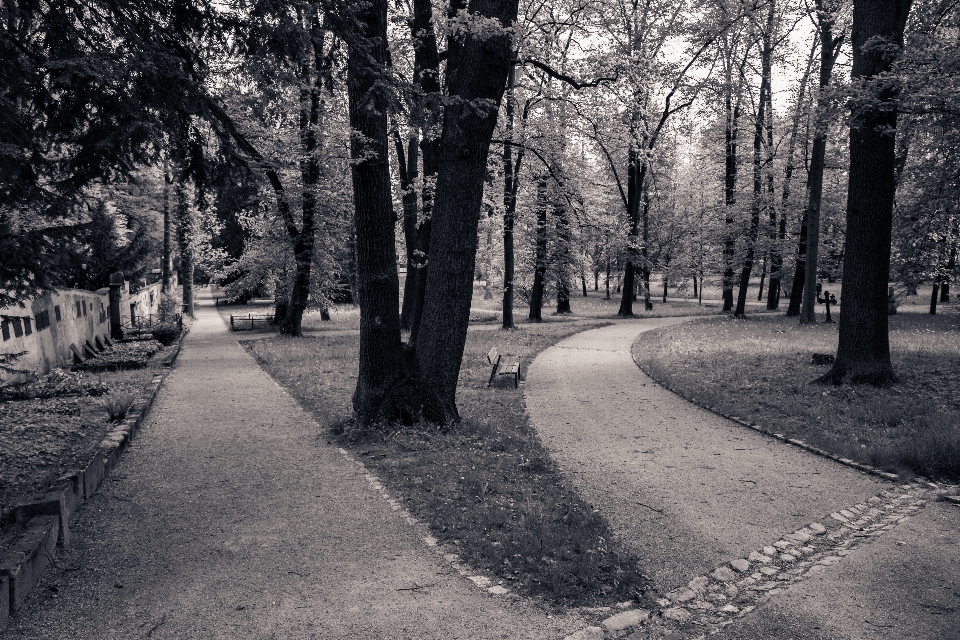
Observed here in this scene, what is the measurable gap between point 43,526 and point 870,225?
11.2 metres

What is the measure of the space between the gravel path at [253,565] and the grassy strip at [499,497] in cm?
26

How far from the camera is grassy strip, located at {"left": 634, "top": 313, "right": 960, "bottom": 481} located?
6.65 metres

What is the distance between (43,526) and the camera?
423 cm

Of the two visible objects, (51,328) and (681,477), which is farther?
(51,328)

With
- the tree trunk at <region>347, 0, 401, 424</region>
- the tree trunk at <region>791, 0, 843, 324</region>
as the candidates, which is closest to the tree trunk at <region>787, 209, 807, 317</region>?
the tree trunk at <region>791, 0, 843, 324</region>

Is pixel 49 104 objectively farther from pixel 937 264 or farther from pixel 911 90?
pixel 937 264

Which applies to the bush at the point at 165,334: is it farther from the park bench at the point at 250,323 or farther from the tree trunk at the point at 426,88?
the tree trunk at the point at 426,88

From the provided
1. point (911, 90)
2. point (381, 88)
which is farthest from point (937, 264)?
point (381, 88)

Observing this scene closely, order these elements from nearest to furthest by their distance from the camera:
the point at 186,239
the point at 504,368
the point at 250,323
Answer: the point at 504,368 < the point at 250,323 < the point at 186,239

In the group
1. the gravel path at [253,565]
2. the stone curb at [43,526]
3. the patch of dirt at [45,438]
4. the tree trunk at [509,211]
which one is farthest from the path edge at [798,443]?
the tree trunk at [509,211]

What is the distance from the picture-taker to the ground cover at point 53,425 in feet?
19.1

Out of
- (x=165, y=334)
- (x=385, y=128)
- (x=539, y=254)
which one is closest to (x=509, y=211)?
(x=539, y=254)

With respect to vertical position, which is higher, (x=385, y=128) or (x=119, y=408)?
(x=385, y=128)

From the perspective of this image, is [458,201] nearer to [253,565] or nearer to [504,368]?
[253,565]
